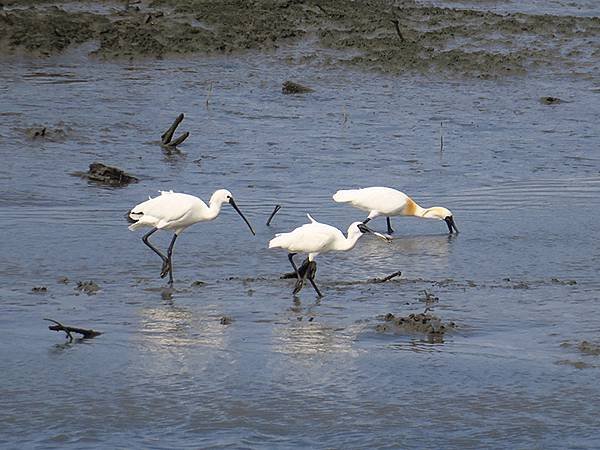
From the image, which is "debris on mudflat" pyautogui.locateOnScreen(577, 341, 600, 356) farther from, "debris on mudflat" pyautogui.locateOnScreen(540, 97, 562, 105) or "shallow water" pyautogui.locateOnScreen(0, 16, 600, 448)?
"debris on mudflat" pyautogui.locateOnScreen(540, 97, 562, 105)

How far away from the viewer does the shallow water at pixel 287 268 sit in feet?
23.1

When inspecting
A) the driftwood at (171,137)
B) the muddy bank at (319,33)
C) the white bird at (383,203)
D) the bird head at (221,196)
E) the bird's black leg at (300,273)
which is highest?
the muddy bank at (319,33)

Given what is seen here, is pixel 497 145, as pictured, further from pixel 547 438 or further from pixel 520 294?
pixel 547 438

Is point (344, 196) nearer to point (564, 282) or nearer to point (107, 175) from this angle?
point (107, 175)

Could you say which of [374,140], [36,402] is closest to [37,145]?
[374,140]

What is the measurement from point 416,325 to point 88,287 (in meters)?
2.42

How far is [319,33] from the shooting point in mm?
21125

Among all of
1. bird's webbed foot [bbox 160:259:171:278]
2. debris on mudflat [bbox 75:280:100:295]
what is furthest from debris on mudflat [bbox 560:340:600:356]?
debris on mudflat [bbox 75:280:100:295]

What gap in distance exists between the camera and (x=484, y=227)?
1209 cm

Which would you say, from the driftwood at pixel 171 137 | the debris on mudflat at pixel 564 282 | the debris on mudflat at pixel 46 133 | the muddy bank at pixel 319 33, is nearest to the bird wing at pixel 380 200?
the debris on mudflat at pixel 564 282

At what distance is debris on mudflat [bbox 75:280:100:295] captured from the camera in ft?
30.8

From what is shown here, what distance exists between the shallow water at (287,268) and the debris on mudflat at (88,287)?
0.25 feet

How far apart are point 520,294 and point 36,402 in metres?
3.85

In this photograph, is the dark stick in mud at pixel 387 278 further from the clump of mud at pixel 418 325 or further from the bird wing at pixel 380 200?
the bird wing at pixel 380 200
